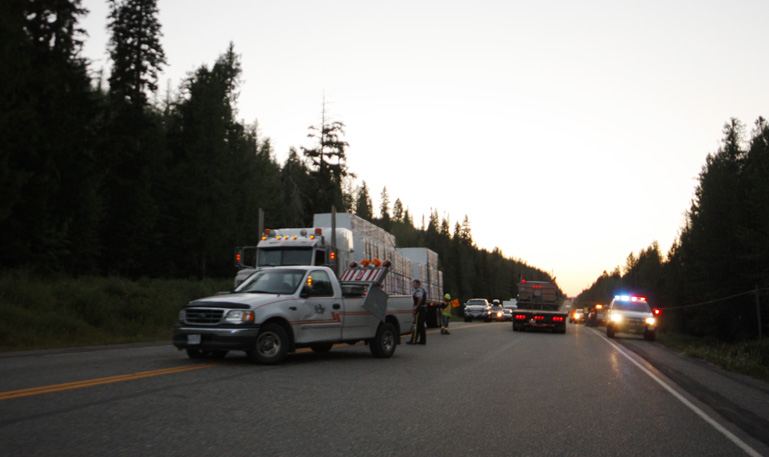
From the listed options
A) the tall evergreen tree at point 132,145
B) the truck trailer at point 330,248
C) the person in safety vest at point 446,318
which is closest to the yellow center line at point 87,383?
the truck trailer at point 330,248

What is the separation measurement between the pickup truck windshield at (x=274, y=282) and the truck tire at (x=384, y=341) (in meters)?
2.55

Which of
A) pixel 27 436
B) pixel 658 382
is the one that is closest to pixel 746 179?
pixel 658 382

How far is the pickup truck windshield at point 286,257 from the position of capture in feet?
62.1

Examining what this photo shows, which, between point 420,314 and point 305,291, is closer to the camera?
point 305,291

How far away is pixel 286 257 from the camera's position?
754 inches

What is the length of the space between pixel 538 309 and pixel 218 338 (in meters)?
25.0

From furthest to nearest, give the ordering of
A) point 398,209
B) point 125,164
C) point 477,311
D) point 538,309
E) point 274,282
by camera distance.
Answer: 1. point 398,209
2. point 477,311
3. point 125,164
4. point 538,309
5. point 274,282

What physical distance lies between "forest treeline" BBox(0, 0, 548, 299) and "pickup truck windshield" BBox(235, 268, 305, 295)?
1573cm

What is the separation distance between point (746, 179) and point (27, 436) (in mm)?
53594

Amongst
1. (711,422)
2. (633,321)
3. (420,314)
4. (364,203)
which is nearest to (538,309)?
(633,321)

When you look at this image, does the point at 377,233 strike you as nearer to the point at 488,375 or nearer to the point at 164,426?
the point at 488,375

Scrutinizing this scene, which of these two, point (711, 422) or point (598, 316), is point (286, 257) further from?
point (598, 316)

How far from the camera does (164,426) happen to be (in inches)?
260

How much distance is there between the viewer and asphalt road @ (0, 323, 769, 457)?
6105 mm
